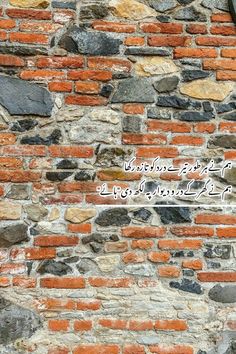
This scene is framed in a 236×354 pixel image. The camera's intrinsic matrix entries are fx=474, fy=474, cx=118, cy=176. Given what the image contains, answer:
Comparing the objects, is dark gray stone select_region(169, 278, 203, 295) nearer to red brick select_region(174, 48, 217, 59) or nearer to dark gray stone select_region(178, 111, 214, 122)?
dark gray stone select_region(178, 111, 214, 122)

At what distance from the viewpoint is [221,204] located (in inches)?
113

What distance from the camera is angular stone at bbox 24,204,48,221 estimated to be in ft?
9.18

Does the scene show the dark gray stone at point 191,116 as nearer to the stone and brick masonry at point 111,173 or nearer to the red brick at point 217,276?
the stone and brick masonry at point 111,173

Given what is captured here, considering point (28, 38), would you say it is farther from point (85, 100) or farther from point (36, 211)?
point (36, 211)

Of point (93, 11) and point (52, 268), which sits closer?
point (52, 268)

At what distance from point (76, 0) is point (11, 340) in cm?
207

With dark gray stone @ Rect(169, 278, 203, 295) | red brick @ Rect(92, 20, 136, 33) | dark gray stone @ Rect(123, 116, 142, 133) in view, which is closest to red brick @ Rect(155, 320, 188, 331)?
dark gray stone @ Rect(169, 278, 203, 295)

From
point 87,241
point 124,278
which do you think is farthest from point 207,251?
point 87,241

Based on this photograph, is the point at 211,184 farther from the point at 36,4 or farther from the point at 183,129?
the point at 36,4

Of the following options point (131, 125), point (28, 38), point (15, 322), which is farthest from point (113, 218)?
point (28, 38)

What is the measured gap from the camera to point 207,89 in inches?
115

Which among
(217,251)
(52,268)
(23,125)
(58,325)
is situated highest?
(23,125)

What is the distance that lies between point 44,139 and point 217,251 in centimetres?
123

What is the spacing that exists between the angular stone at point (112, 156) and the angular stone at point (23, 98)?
402 millimetres
